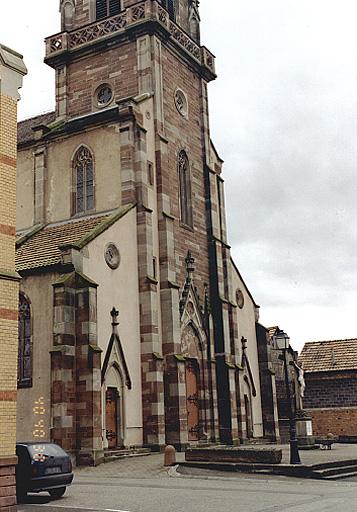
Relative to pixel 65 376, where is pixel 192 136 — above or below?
above

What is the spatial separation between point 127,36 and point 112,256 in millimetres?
12693

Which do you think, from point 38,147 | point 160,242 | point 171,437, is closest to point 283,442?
point 171,437

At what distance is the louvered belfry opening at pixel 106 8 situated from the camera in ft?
121

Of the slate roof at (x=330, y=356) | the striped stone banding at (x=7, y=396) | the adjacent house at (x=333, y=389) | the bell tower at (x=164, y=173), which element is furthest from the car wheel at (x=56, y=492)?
the slate roof at (x=330, y=356)

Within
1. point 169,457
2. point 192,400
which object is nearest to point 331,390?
point 192,400

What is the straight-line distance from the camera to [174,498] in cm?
1538

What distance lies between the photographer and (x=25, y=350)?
2650cm

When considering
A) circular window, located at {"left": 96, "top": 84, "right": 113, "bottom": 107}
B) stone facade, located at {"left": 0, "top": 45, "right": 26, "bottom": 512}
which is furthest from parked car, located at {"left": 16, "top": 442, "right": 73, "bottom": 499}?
circular window, located at {"left": 96, "top": 84, "right": 113, "bottom": 107}

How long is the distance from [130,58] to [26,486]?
80.3ft

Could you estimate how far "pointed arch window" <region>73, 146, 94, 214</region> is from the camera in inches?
1273

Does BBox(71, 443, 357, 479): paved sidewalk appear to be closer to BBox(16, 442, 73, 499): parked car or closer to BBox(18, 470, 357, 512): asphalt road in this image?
BBox(18, 470, 357, 512): asphalt road

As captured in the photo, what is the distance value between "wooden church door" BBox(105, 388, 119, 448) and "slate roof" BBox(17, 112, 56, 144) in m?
16.0

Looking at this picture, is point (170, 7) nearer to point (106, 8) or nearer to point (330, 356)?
point (106, 8)

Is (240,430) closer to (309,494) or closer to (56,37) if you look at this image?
(309,494)
